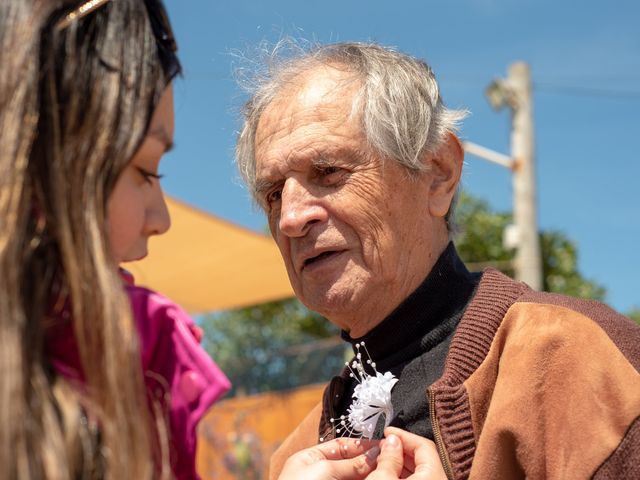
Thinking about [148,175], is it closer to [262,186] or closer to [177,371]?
[177,371]

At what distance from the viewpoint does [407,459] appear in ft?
6.84

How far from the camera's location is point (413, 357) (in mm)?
2420

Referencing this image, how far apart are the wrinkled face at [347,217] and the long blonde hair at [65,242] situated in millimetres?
1214

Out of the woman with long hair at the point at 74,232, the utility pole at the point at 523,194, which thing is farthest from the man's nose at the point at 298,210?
the utility pole at the point at 523,194

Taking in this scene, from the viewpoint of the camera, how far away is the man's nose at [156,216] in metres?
1.42

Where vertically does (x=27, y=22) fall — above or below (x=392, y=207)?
above

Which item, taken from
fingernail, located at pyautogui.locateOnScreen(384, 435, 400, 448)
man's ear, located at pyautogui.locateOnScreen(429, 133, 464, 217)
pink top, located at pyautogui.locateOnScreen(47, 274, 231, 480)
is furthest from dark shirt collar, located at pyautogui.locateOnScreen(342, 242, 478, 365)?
pink top, located at pyautogui.locateOnScreen(47, 274, 231, 480)

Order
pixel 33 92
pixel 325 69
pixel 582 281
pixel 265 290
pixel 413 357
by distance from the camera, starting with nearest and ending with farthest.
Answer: pixel 33 92, pixel 413 357, pixel 325 69, pixel 265 290, pixel 582 281

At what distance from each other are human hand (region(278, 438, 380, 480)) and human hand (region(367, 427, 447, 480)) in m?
0.06

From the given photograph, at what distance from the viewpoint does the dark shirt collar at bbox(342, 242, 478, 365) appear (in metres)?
2.43

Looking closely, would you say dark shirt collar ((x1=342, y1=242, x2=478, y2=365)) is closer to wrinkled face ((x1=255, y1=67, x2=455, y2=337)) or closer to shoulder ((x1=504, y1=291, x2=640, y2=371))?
wrinkled face ((x1=255, y1=67, x2=455, y2=337))

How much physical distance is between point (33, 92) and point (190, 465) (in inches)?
22.4

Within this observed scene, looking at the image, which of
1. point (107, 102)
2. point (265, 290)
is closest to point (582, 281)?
point (265, 290)

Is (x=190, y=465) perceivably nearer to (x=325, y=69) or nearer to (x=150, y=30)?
(x=150, y=30)
